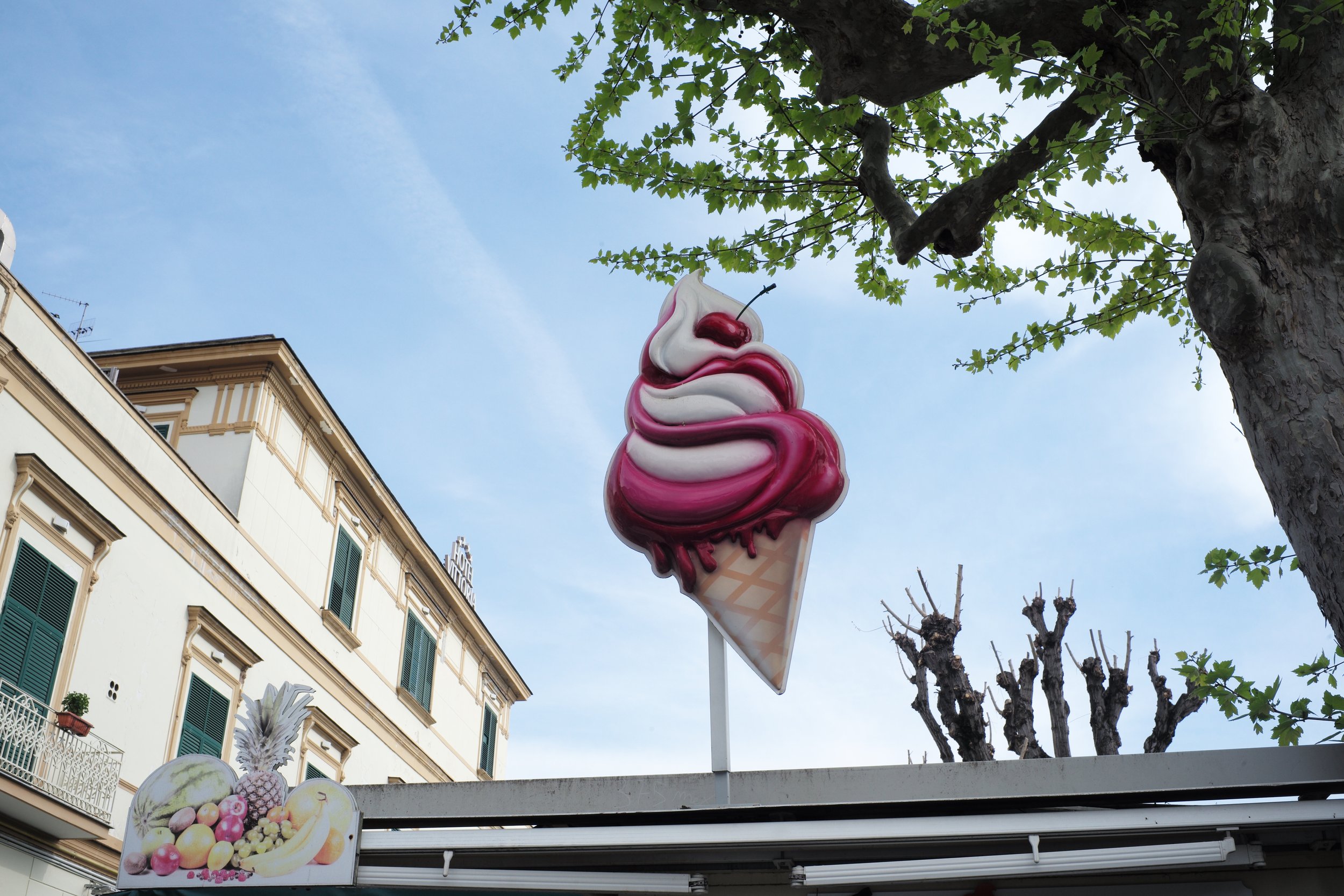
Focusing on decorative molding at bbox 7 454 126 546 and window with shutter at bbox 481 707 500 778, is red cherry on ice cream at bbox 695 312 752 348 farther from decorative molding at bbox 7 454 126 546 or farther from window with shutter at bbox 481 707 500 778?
window with shutter at bbox 481 707 500 778

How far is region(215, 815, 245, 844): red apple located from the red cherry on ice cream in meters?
4.38

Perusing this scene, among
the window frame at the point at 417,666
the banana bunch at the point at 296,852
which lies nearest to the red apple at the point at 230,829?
the banana bunch at the point at 296,852

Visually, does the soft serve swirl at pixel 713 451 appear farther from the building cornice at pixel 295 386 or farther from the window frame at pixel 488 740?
the window frame at pixel 488 740

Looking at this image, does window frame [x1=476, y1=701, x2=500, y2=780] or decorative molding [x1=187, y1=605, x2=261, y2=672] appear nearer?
decorative molding [x1=187, y1=605, x2=261, y2=672]

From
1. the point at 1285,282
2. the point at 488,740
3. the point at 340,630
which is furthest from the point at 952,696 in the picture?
the point at 488,740

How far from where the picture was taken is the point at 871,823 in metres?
5.09

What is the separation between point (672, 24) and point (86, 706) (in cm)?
947

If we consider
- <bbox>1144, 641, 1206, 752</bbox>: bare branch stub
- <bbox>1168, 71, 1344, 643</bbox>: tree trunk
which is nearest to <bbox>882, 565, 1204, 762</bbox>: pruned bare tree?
<bbox>1144, 641, 1206, 752</bbox>: bare branch stub

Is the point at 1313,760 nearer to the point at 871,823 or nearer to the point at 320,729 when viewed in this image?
the point at 871,823

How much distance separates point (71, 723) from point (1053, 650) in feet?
38.7

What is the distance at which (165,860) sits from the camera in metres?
5.53

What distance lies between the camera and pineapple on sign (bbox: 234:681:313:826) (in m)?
5.66

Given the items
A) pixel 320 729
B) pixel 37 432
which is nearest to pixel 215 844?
pixel 37 432

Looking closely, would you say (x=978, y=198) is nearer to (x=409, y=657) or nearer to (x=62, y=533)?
(x=62, y=533)
